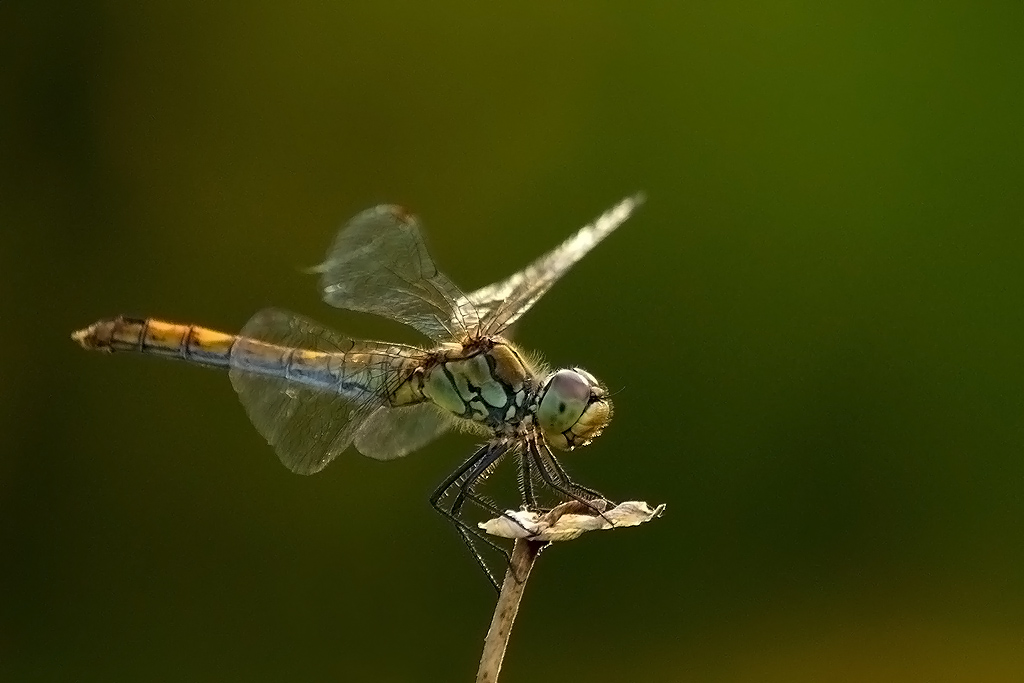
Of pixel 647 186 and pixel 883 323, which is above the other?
pixel 647 186

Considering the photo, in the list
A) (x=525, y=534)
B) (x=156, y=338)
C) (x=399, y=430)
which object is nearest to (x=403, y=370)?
(x=399, y=430)

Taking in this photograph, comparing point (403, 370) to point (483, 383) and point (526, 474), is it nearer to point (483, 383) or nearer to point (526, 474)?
point (483, 383)

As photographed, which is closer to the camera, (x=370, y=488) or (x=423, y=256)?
(x=423, y=256)

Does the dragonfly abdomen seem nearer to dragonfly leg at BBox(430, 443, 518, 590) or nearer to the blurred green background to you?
dragonfly leg at BBox(430, 443, 518, 590)

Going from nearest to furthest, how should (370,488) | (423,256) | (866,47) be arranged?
(423,256) → (866,47) → (370,488)

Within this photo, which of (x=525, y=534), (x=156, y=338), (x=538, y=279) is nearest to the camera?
(x=525, y=534)

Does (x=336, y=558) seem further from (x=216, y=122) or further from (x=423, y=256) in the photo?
(x=423, y=256)

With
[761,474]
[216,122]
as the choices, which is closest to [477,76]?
[216,122]
